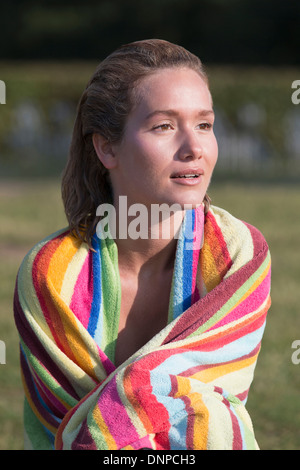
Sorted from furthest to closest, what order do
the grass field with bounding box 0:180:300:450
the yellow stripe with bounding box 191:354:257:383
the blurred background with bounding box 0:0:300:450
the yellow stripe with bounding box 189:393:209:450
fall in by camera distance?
1. the blurred background with bounding box 0:0:300:450
2. the grass field with bounding box 0:180:300:450
3. the yellow stripe with bounding box 191:354:257:383
4. the yellow stripe with bounding box 189:393:209:450

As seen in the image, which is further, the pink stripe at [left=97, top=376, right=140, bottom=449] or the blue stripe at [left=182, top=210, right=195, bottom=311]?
the blue stripe at [left=182, top=210, right=195, bottom=311]

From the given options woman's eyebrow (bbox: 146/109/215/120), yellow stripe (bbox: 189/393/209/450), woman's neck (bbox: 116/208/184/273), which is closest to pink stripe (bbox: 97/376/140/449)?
yellow stripe (bbox: 189/393/209/450)

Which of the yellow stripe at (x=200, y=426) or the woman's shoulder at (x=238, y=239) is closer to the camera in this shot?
the yellow stripe at (x=200, y=426)

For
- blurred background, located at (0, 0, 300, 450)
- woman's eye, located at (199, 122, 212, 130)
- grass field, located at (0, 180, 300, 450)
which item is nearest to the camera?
woman's eye, located at (199, 122, 212, 130)

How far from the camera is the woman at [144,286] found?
2531 mm

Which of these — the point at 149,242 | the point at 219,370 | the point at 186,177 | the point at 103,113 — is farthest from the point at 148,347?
the point at 103,113

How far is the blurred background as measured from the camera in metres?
5.16

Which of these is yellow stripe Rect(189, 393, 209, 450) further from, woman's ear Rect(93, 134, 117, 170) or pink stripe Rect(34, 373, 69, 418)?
woman's ear Rect(93, 134, 117, 170)

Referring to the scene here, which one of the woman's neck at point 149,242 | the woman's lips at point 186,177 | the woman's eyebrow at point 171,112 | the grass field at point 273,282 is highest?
the woman's eyebrow at point 171,112

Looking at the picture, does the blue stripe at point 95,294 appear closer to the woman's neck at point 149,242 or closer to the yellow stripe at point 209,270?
the woman's neck at point 149,242

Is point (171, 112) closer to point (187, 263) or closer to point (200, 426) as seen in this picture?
point (187, 263)

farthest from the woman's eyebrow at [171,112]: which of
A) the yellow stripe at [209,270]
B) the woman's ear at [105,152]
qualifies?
the yellow stripe at [209,270]

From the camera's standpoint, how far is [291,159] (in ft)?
72.2
